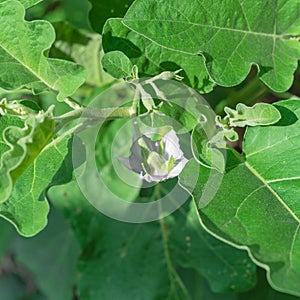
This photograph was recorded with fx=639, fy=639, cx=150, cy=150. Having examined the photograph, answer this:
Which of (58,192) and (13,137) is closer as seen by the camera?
Answer: (13,137)

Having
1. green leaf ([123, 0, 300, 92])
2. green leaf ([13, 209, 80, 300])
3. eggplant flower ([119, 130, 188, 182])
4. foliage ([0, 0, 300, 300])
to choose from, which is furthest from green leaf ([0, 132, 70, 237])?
green leaf ([13, 209, 80, 300])

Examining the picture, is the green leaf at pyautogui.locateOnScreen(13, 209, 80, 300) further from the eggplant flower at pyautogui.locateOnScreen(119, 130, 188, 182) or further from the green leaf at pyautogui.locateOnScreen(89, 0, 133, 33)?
the eggplant flower at pyautogui.locateOnScreen(119, 130, 188, 182)

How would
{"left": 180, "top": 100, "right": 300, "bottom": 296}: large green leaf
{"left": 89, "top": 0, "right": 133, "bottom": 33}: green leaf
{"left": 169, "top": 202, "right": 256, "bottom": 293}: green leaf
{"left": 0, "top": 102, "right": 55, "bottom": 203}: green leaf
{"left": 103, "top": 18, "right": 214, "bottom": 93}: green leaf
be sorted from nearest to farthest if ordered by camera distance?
{"left": 0, "top": 102, "right": 55, "bottom": 203}: green leaf, {"left": 180, "top": 100, "right": 300, "bottom": 296}: large green leaf, {"left": 103, "top": 18, "right": 214, "bottom": 93}: green leaf, {"left": 89, "top": 0, "right": 133, "bottom": 33}: green leaf, {"left": 169, "top": 202, "right": 256, "bottom": 293}: green leaf

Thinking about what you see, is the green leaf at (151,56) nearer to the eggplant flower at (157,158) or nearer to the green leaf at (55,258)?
the eggplant flower at (157,158)

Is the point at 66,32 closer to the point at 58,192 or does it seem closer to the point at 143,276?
the point at 58,192

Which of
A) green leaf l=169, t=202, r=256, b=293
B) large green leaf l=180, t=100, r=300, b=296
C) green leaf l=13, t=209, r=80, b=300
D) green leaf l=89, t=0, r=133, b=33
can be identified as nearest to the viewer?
large green leaf l=180, t=100, r=300, b=296

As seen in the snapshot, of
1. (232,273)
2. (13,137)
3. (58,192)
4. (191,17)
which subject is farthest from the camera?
(58,192)

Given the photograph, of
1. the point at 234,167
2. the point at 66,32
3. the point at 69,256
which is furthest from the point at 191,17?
the point at 69,256
